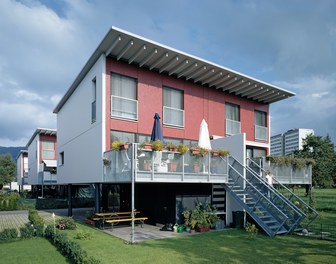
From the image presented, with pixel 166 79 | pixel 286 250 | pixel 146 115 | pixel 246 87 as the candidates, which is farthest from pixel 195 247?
pixel 246 87

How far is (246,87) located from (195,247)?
13.6 meters

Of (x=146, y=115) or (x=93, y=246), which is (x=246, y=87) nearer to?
(x=146, y=115)

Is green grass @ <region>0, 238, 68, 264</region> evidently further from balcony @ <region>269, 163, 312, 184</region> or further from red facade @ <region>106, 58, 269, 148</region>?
balcony @ <region>269, 163, 312, 184</region>

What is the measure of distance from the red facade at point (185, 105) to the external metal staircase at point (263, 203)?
436 cm

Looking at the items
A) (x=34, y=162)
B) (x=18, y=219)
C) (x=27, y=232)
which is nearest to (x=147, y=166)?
(x=27, y=232)

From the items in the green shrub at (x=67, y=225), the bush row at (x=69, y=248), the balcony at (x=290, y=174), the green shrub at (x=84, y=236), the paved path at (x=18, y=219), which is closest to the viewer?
the bush row at (x=69, y=248)

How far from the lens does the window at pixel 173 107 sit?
60.4 feet

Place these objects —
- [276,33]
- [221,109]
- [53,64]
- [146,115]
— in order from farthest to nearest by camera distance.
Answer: [221,109] → [146,115] → [53,64] → [276,33]

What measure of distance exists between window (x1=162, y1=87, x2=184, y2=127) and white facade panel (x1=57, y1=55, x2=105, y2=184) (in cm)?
405

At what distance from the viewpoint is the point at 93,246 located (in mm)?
11375

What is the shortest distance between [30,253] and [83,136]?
9.62 meters

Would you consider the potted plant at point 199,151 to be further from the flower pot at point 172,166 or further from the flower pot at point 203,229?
the flower pot at point 203,229

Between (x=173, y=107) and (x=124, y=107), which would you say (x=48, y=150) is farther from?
(x=124, y=107)

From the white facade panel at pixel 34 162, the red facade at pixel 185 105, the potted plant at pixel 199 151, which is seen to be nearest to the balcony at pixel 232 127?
the red facade at pixel 185 105
